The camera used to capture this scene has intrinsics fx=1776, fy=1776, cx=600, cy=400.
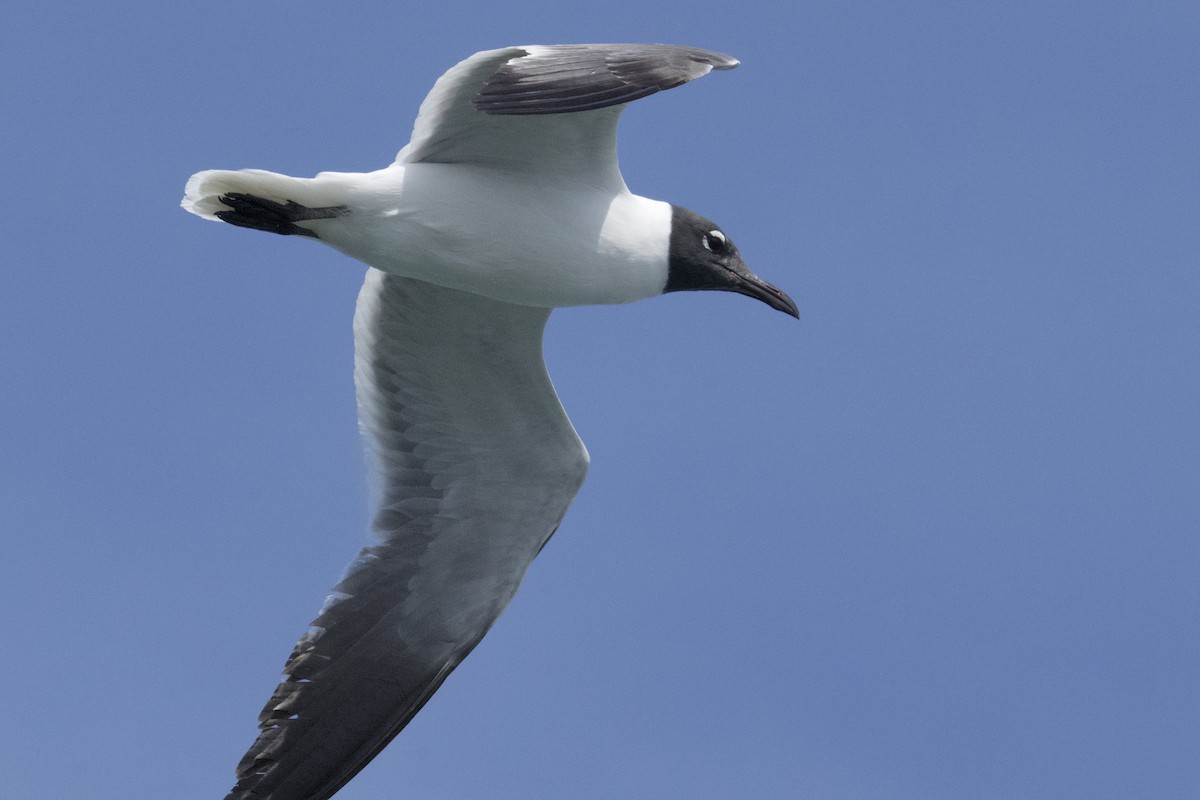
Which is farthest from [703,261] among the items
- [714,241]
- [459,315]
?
[459,315]

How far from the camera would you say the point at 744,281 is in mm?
8867

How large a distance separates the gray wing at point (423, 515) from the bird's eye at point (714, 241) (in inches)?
37.0

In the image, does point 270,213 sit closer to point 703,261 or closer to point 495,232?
point 495,232

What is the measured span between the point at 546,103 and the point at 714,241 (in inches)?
76.7

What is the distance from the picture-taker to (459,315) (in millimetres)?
9055

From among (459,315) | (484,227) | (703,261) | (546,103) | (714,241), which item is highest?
(714,241)

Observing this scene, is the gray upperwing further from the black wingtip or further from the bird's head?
the bird's head

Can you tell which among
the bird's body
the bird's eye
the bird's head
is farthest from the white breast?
the bird's eye

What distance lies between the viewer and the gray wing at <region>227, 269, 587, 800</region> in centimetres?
898

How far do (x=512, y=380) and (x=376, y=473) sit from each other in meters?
0.95

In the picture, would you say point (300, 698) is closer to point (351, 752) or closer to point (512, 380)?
point (351, 752)

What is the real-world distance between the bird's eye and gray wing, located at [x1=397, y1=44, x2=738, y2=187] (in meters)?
0.59

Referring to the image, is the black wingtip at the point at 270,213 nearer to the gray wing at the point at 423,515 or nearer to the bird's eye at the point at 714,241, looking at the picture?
the gray wing at the point at 423,515

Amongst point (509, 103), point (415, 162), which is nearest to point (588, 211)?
point (415, 162)
